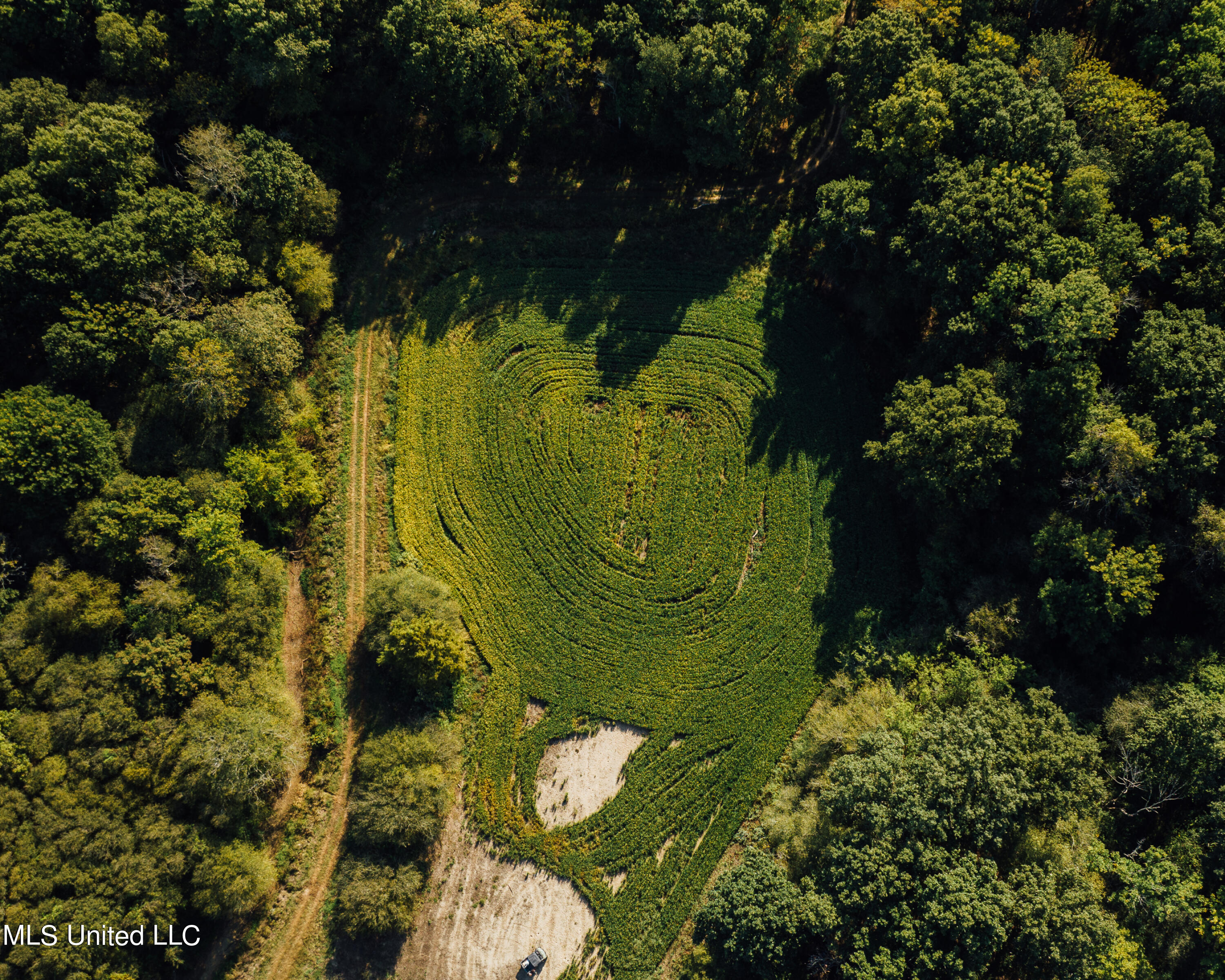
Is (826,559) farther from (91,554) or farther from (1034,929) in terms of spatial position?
(91,554)

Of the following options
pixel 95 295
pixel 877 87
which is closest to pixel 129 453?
pixel 95 295

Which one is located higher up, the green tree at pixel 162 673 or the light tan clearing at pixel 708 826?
the green tree at pixel 162 673

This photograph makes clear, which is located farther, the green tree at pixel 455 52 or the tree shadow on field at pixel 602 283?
the tree shadow on field at pixel 602 283

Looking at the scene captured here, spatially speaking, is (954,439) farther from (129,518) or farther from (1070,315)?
(129,518)

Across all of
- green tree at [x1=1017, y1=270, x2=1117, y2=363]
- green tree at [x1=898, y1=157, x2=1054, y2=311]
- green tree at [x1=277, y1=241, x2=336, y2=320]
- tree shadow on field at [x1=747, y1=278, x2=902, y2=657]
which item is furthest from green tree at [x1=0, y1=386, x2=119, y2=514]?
green tree at [x1=1017, y1=270, x2=1117, y2=363]

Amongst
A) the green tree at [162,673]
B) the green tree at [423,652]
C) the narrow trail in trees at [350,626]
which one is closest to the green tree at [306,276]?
the narrow trail in trees at [350,626]

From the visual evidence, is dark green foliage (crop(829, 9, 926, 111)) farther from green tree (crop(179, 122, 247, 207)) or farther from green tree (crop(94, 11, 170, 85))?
green tree (crop(94, 11, 170, 85))

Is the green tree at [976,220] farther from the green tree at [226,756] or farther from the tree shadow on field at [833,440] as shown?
the green tree at [226,756]
